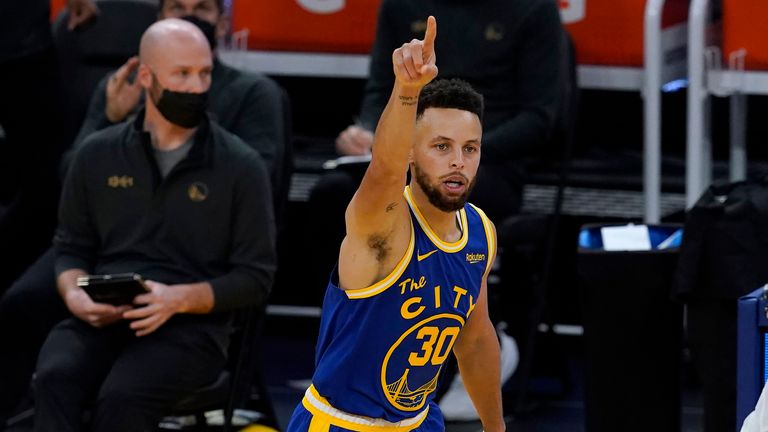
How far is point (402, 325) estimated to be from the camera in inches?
149

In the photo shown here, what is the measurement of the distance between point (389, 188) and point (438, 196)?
0.27 m

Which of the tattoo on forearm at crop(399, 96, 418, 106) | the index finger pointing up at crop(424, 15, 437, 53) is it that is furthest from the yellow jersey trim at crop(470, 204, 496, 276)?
the index finger pointing up at crop(424, 15, 437, 53)

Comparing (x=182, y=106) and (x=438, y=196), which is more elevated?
Result: (x=182, y=106)

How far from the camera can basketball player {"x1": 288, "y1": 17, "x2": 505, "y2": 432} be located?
3.67 m

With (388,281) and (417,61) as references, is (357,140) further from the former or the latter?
(417,61)

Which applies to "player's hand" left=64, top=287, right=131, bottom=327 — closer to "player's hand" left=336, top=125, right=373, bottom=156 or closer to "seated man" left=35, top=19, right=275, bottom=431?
"seated man" left=35, top=19, right=275, bottom=431

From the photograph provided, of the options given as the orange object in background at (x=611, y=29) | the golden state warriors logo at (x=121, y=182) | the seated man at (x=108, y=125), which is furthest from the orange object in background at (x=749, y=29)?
the golden state warriors logo at (x=121, y=182)

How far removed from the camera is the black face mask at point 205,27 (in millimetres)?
5742

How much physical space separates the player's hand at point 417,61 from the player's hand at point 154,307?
1.94 metres

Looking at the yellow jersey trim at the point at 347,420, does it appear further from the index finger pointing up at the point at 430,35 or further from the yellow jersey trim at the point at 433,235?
the index finger pointing up at the point at 430,35

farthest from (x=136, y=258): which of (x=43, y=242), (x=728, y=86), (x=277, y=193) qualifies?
(x=728, y=86)

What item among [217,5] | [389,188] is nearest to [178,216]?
[217,5]

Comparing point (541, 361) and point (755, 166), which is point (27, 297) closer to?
point (541, 361)

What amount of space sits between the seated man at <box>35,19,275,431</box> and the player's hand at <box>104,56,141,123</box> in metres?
0.27
